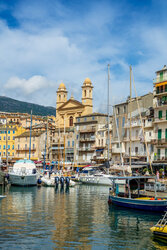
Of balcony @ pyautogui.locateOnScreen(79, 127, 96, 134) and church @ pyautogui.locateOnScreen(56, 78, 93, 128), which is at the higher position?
church @ pyautogui.locateOnScreen(56, 78, 93, 128)

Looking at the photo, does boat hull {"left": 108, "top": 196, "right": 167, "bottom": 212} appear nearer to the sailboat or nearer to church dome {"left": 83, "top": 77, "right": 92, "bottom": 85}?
the sailboat

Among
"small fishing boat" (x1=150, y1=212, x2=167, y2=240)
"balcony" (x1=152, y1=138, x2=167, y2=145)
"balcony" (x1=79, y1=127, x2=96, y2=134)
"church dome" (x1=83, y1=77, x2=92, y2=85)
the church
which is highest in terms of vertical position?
"church dome" (x1=83, y1=77, x2=92, y2=85)

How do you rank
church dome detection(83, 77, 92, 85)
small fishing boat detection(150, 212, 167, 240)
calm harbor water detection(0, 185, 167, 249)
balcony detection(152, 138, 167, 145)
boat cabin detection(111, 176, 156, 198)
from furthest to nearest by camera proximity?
church dome detection(83, 77, 92, 85) → balcony detection(152, 138, 167, 145) → boat cabin detection(111, 176, 156, 198) → small fishing boat detection(150, 212, 167, 240) → calm harbor water detection(0, 185, 167, 249)

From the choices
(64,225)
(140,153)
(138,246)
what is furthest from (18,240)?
(140,153)

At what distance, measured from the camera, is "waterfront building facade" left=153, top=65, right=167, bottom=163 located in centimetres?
6281

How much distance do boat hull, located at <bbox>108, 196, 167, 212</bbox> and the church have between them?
77526 mm

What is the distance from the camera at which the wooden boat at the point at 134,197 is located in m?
32.3

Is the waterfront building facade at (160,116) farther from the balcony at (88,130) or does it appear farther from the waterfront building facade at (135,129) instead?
the balcony at (88,130)

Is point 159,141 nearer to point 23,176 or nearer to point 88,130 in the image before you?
point 23,176

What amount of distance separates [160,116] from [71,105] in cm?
5687

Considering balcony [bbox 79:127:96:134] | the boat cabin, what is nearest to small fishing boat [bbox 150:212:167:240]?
the boat cabin

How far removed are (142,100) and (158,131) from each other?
525 inches

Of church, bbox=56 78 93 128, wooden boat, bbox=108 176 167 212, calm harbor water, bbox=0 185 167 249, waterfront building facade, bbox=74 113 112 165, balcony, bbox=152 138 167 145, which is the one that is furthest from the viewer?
church, bbox=56 78 93 128

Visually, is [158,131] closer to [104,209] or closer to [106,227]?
[104,209]
